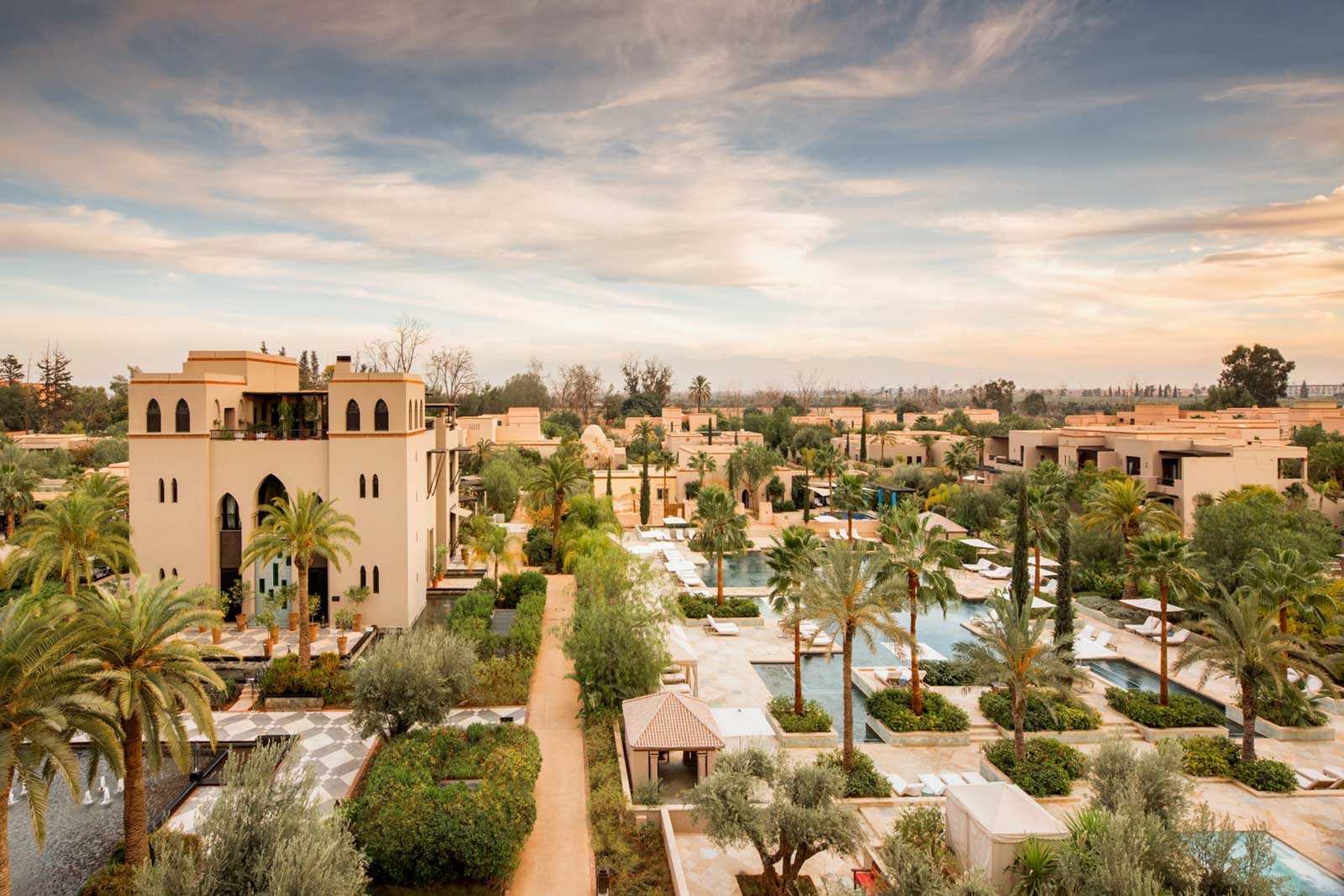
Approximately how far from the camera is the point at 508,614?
25984 millimetres

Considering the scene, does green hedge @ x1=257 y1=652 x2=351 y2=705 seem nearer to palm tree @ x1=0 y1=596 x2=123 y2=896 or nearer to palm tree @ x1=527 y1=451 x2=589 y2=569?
palm tree @ x1=0 y1=596 x2=123 y2=896

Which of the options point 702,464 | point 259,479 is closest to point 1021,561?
point 259,479

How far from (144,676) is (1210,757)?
71.6 ft

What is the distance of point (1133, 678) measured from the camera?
23.2 meters

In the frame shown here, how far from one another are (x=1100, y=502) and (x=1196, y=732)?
15.0m

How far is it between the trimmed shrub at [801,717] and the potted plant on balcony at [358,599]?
13321mm

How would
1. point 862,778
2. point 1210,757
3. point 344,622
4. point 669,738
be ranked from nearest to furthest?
point 669,738, point 862,778, point 1210,757, point 344,622

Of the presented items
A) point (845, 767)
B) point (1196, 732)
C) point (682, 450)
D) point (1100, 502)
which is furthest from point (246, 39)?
point (682, 450)

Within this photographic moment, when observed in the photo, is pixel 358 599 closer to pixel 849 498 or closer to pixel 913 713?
pixel 913 713

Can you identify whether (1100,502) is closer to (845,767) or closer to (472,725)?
(845,767)

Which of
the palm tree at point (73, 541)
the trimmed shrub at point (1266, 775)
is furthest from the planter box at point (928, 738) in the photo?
the palm tree at point (73, 541)

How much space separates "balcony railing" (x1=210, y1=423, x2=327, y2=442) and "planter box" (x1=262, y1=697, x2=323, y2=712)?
28.7 ft

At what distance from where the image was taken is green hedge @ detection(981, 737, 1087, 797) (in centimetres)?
1598

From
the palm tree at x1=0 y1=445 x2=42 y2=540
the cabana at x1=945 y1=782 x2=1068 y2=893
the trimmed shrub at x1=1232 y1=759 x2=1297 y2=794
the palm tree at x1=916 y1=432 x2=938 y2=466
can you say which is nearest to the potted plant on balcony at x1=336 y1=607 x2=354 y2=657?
the cabana at x1=945 y1=782 x2=1068 y2=893
